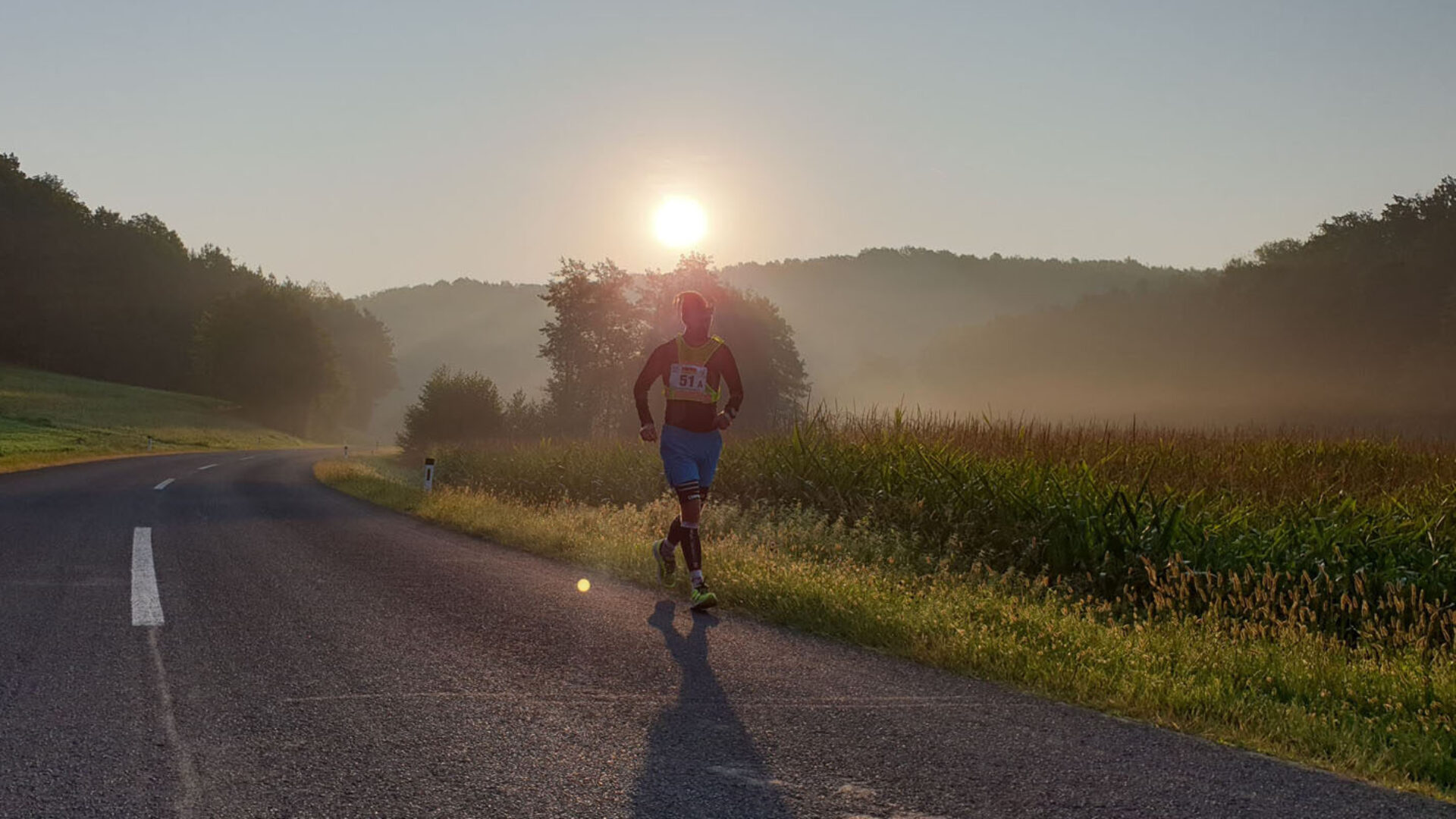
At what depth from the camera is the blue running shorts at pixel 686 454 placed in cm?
745

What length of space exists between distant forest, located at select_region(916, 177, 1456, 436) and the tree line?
1353 cm

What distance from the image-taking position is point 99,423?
4850 centimetres

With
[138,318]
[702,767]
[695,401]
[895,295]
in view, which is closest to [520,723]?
[702,767]

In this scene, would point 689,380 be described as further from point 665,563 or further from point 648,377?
point 665,563

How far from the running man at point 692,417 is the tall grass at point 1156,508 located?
2.62 metres

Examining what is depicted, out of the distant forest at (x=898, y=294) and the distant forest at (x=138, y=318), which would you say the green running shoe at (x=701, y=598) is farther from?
the distant forest at (x=898, y=294)

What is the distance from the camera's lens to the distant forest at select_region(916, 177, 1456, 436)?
49.7 metres

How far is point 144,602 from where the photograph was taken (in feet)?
23.1

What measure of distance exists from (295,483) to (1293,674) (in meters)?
23.2

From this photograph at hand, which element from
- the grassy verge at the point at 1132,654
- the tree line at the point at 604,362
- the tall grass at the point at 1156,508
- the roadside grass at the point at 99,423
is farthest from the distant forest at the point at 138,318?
the grassy verge at the point at 1132,654

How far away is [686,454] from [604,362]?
4930 cm

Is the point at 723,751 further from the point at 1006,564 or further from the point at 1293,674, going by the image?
the point at 1006,564

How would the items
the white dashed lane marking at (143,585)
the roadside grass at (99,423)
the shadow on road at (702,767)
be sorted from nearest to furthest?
the shadow on road at (702,767)
the white dashed lane marking at (143,585)
the roadside grass at (99,423)

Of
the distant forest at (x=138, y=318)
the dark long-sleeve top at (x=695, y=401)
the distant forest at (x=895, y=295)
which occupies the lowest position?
the dark long-sleeve top at (x=695, y=401)
